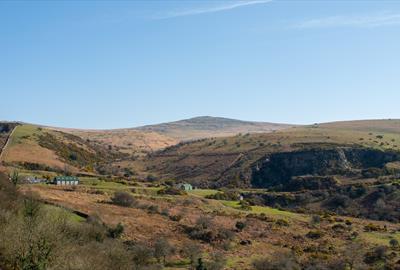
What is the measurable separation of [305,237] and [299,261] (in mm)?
11412

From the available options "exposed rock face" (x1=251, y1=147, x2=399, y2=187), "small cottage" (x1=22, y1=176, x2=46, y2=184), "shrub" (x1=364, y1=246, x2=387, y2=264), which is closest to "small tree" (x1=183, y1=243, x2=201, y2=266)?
"shrub" (x1=364, y1=246, x2=387, y2=264)

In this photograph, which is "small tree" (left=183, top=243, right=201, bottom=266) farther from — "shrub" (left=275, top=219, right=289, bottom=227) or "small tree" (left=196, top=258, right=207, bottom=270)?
"shrub" (left=275, top=219, right=289, bottom=227)

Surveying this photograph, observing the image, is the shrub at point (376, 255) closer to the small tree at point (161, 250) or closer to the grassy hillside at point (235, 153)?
the small tree at point (161, 250)

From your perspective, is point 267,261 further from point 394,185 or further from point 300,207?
point 394,185

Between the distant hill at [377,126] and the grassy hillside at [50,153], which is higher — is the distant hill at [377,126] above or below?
above

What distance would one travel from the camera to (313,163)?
111625mm

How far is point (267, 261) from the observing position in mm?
40938

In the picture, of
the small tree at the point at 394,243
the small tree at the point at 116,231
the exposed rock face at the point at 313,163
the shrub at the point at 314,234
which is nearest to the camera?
the small tree at the point at 116,231

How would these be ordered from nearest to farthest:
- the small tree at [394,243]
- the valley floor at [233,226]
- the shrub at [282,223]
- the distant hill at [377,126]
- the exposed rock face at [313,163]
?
1. the valley floor at [233,226]
2. the small tree at [394,243]
3. the shrub at [282,223]
4. the exposed rock face at [313,163]
5. the distant hill at [377,126]

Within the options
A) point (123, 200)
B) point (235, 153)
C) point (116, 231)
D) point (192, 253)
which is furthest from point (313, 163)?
point (192, 253)

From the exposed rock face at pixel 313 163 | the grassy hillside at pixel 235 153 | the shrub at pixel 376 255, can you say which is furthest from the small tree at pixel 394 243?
the grassy hillside at pixel 235 153

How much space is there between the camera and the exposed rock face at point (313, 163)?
108 metres

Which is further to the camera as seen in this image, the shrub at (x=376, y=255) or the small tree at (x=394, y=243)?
the small tree at (x=394, y=243)

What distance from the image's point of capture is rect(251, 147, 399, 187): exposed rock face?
108000mm
